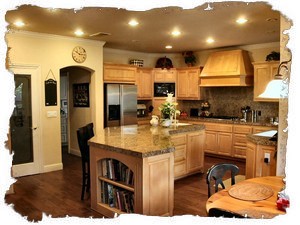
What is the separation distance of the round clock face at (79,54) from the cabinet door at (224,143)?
359cm

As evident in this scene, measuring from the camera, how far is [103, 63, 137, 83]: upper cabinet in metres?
6.04

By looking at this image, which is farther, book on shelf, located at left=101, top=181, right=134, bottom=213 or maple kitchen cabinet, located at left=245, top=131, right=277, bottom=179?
maple kitchen cabinet, located at left=245, top=131, right=277, bottom=179

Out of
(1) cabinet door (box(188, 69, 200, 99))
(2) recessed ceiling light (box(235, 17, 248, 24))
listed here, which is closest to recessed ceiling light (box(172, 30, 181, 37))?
(2) recessed ceiling light (box(235, 17, 248, 24))

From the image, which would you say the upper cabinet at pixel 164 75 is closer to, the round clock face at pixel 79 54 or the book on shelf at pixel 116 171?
the round clock face at pixel 79 54

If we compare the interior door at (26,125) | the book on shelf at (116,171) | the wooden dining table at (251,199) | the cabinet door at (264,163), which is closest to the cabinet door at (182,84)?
the interior door at (26,125)

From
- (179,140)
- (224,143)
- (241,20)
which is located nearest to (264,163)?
(179,140)

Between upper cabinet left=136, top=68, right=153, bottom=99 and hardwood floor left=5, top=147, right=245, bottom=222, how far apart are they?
271 cm

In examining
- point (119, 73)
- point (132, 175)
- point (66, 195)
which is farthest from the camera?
point (119, 73)

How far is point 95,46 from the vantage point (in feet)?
18.9

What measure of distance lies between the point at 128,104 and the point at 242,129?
2690 mm

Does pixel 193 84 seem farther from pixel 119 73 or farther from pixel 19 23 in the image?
pixel 19 23

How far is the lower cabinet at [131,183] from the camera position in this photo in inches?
107

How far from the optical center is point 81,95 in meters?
6.30

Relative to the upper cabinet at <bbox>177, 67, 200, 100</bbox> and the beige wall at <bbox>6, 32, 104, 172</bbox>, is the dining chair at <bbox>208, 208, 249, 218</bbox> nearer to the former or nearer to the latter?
the beige wall at <bbox>6, 32, 104, 172</bbox>
